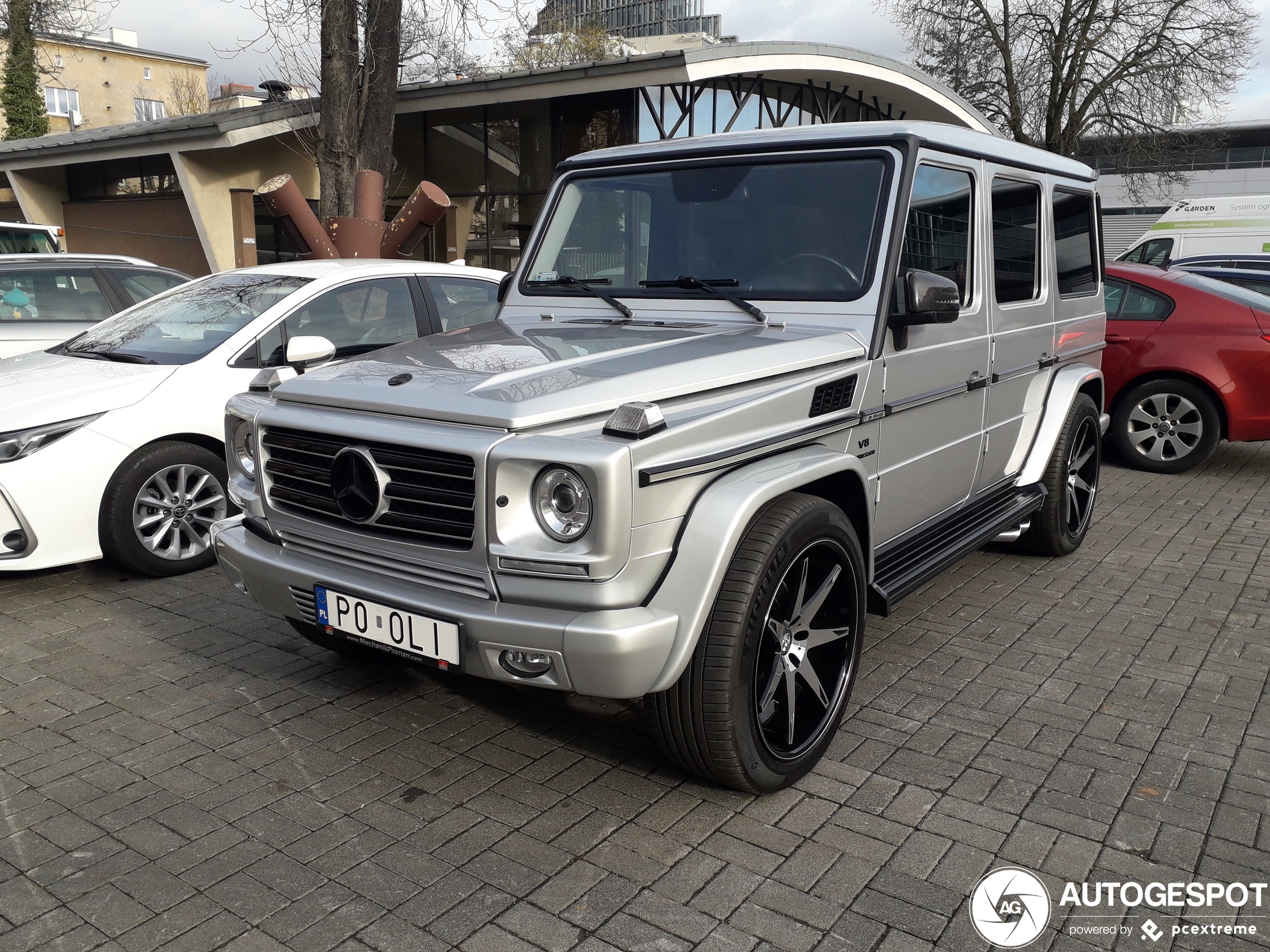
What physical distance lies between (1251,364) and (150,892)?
27.3 feet

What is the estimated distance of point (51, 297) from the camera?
27.0 feet

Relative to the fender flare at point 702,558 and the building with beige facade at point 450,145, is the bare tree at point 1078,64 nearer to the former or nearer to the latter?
the building with beige facade at point 450,145

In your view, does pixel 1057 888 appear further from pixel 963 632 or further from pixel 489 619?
pixel 963 632

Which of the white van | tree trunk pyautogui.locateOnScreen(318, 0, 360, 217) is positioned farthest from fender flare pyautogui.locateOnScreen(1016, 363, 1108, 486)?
the white van

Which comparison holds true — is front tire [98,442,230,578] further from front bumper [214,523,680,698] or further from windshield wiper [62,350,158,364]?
front bumper [214,523,680,698]

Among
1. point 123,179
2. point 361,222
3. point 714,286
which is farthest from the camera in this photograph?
point 123,179

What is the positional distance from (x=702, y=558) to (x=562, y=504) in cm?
41

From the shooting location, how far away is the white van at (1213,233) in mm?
19625

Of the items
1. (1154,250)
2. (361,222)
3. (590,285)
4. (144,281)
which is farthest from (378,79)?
(1154,250)

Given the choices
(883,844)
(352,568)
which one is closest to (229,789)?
(352,568)

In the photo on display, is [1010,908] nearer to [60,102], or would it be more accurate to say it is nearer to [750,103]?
[750,103]

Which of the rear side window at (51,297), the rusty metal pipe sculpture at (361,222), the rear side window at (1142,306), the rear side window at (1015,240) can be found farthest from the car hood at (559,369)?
the rusty metal pipe sculpture at (361,222)

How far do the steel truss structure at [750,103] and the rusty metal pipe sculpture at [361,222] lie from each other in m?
6.88

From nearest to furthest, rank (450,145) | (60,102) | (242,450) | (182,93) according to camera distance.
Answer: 1. (242,450)
2. (450,145)
3. (60,102)
4. (182,93)
